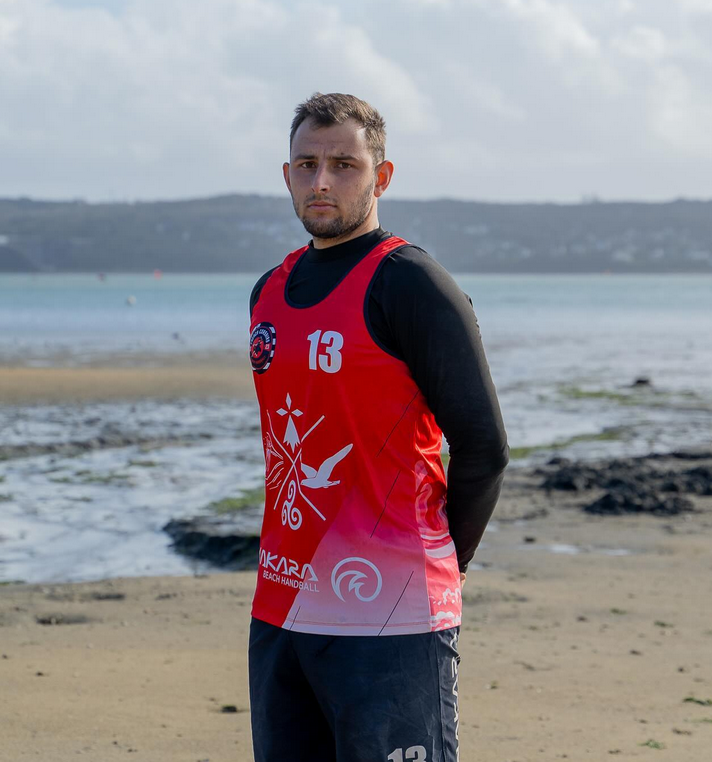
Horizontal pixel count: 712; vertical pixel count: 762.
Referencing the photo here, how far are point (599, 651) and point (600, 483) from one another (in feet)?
18.7

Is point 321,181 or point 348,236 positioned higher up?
point 321,181

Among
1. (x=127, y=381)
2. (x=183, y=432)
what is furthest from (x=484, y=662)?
(x=127, y=381)

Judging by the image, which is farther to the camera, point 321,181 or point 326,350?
point 321,181

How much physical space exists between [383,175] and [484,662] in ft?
11.9

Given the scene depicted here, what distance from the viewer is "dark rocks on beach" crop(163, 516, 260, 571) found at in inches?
335

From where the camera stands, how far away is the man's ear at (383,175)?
2.54 meters

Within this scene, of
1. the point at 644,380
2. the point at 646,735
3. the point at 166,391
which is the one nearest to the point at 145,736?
the point at 646,735

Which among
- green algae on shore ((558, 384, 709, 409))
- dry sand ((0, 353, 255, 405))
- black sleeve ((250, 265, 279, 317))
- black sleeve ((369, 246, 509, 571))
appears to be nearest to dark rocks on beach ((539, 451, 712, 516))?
green algae on shore ((558, 384, 709, 409))

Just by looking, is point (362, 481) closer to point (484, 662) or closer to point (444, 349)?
point (444, 349)

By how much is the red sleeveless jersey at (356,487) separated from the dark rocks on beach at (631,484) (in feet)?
26.8

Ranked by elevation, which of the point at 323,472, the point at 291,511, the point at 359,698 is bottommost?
the point at 359,698

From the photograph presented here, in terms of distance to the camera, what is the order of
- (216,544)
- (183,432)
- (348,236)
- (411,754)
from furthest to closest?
(183,432) → (216,544) → (348,236) → (411,754)

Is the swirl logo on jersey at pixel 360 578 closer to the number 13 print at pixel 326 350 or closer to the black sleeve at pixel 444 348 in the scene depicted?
the black sleeve at pixel 444 348

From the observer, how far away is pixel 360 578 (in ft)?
7.67
